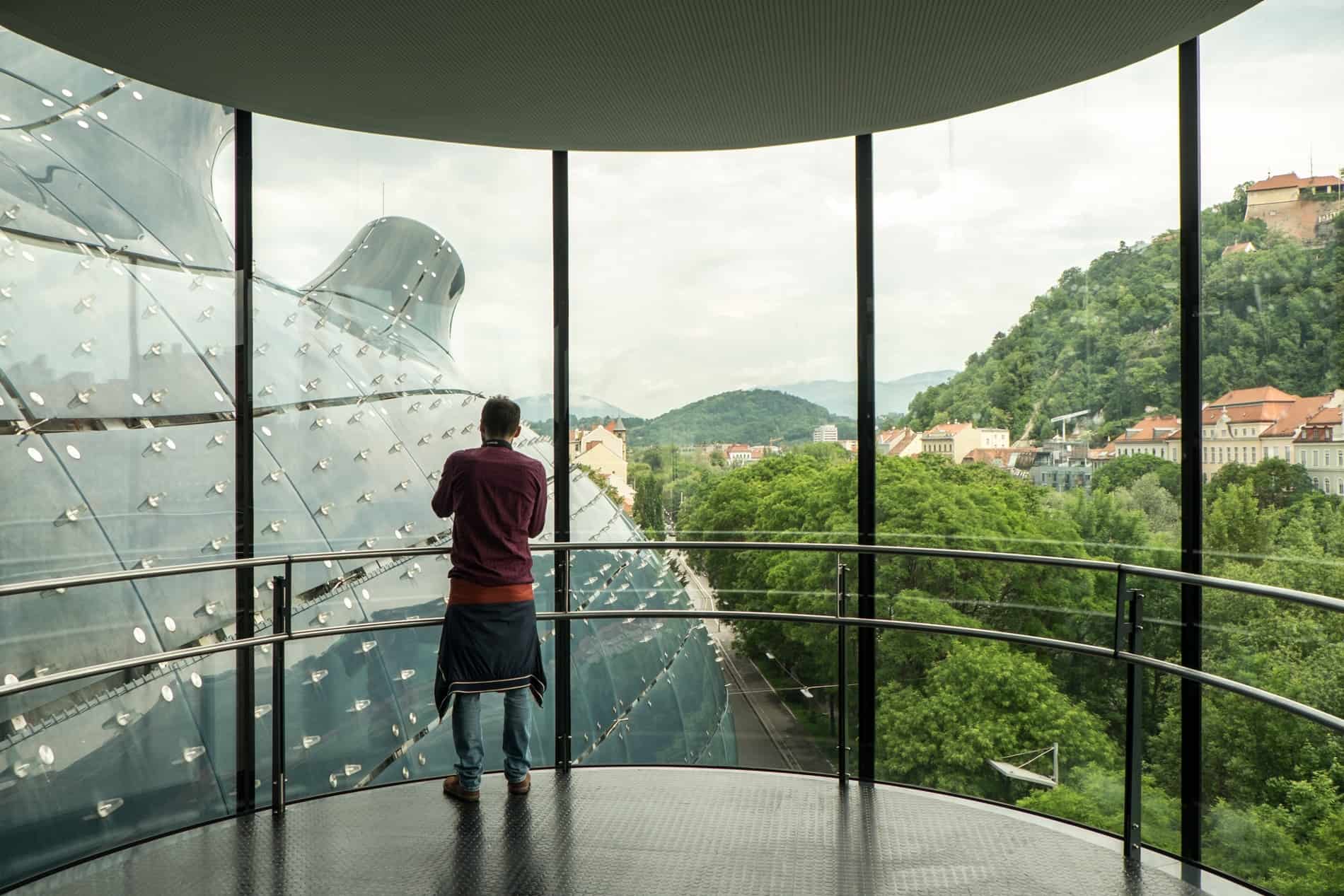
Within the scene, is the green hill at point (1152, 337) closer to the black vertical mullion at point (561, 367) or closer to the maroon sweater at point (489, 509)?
the black vertical mullion at point (561, 367)

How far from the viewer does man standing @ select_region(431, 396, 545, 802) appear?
314cm

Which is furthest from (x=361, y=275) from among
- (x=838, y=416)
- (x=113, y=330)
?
(x=838, y=416)

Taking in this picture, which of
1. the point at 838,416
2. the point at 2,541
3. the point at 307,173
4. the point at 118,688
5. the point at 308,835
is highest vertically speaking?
the point at 307,173

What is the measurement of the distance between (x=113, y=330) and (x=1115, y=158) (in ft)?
18.4

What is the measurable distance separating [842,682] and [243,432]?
8.59ft

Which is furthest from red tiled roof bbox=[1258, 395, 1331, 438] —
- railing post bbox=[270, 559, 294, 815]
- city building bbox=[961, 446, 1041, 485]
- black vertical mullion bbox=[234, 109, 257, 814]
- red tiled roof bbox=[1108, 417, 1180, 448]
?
black vertical mullion bbox=[234, 109, 257, 814]

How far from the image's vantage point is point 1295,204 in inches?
183

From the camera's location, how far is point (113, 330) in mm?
3381

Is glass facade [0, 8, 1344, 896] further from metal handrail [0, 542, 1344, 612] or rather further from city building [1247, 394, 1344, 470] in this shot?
metal handrail [0, 542, 1344, 612]

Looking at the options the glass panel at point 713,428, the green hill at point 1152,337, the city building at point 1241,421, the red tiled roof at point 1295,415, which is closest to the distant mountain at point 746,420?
the glass panel at point 713,428

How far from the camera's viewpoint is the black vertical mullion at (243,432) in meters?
3.38

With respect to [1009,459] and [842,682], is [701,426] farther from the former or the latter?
[1009,459]

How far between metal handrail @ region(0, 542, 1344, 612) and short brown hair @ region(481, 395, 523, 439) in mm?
461

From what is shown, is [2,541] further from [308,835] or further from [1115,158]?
[1115,158]
